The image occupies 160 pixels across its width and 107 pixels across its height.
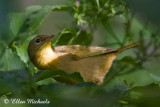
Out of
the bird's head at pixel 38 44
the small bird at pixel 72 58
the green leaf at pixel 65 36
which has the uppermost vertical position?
the green leaf at pixel 65 36

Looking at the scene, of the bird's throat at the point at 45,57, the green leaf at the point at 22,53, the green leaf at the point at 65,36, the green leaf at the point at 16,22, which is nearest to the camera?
the green leaf at the point at 22,53

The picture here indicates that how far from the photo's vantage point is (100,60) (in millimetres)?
2488

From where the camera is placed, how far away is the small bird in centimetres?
221

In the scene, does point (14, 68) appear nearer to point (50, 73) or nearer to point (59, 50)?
point (50, 73)

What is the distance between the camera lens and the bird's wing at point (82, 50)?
2.24m

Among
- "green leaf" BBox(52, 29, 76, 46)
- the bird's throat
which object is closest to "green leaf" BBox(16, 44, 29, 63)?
"green leaf" BBox(52, 29, 76, 46)

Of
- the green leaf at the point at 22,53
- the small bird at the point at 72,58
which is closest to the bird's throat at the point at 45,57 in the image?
the small bird at the point at 72,58

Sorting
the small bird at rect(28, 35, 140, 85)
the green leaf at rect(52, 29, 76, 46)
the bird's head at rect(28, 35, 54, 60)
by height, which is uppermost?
the green leaf at rect(52, 29, 76, 46)

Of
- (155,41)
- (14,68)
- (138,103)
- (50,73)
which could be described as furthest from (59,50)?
(138,103)

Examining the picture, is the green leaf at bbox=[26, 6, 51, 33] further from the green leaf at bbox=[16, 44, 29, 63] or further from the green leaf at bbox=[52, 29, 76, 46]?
the green leaf at bbox=[16, 44, 29, 63]

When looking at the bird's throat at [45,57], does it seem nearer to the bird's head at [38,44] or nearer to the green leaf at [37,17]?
the bird's head at [38,44]

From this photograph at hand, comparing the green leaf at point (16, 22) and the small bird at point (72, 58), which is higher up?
the green leaf at point (16, 22)

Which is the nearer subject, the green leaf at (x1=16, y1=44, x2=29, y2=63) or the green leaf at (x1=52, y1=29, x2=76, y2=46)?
the green leaf at (x1=16, y1=44, x2=29, y2=63)

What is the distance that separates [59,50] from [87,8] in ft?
1.53
